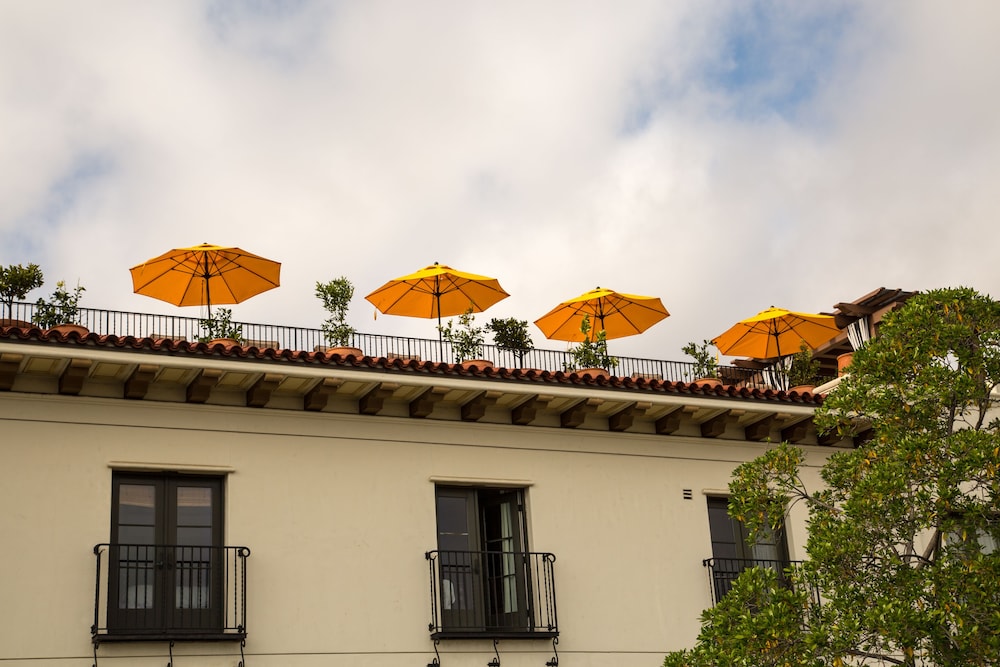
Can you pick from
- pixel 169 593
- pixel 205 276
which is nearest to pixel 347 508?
pixel 169 593

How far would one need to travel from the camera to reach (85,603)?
44.1ft

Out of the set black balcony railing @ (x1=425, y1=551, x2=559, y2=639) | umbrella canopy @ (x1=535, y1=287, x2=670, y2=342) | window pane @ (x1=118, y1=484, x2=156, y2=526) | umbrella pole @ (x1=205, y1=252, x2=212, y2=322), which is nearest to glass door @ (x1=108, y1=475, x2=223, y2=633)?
window pane @ (x1=118, y1=484, x2=156, y2=526)

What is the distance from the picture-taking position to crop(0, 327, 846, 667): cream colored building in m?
13.6

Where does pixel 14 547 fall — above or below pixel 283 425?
below

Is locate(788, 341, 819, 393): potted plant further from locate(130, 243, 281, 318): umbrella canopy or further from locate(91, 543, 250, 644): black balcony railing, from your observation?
locate(91, 543, 250, 644): black balcony railing

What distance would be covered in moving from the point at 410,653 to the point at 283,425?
2982mm

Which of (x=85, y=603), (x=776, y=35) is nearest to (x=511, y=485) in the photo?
(x=85, y=603)

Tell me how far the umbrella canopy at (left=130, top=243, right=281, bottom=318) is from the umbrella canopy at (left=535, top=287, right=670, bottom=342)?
5.63 meters

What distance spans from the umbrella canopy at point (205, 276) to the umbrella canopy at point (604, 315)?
5.63 metres

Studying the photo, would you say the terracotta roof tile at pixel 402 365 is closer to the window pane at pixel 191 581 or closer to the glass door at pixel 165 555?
the glass door at pixel 165 555

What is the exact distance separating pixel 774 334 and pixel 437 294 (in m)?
6.54

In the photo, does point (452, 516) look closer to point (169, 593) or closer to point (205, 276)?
point (169, 593)

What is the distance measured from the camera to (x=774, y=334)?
79.6ft

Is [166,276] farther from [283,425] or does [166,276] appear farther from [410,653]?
[410,653]
